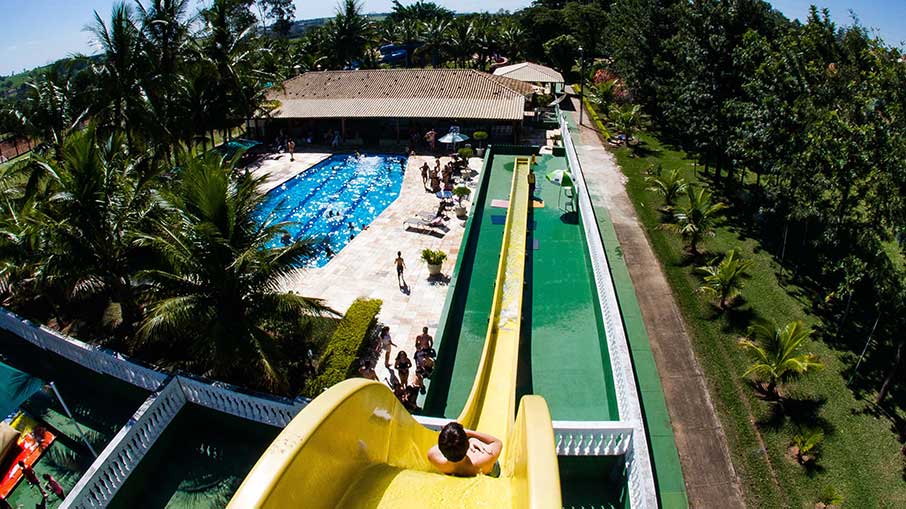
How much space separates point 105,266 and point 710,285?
16345mm

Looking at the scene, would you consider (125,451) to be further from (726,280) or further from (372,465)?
(726,280)

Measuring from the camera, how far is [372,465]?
16.2 feet

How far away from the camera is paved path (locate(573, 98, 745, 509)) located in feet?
33.5

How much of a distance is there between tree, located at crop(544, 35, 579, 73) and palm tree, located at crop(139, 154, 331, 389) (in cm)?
5251

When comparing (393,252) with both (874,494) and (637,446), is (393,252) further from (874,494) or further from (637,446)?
(874,494)

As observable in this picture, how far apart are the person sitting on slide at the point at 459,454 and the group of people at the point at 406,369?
586 centimetres

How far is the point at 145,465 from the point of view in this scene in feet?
33.7

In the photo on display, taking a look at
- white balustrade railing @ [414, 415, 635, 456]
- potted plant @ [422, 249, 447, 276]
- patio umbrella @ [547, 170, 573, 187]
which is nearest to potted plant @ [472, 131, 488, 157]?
patio umbrella @ [547, 170, 573, 187]

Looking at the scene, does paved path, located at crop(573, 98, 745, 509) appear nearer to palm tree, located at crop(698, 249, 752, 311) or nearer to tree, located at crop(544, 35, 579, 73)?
palm tree, located at crop(698, 249, 752, 311)

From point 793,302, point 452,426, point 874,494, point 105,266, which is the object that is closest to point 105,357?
point 105,266

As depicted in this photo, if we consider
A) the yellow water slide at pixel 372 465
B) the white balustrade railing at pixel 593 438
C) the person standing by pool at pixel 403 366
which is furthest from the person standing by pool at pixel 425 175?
the yellow water slide at pixel 372 465

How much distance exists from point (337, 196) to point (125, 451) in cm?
1940

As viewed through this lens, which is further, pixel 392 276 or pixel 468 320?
pixel 392 276

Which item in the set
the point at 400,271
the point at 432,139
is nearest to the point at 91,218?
the point at 400,271
